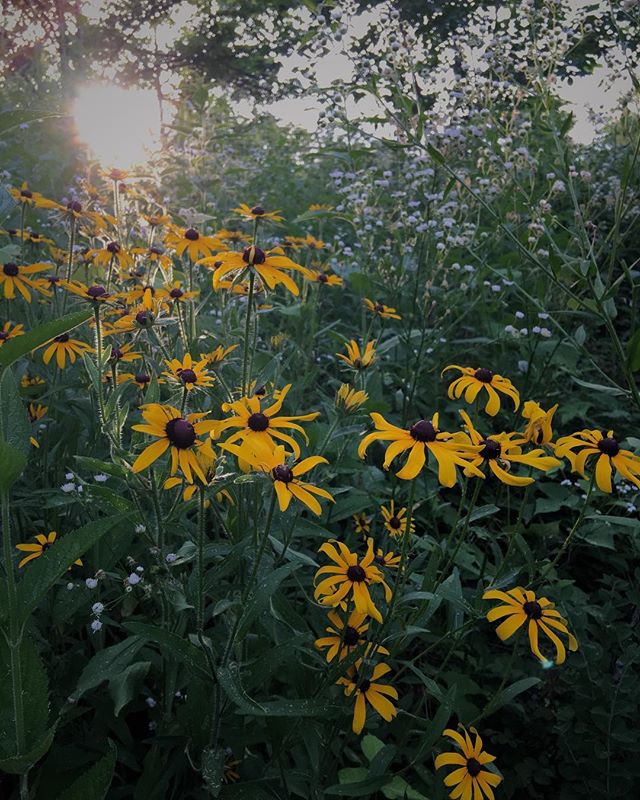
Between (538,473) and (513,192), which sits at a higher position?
(513,192)

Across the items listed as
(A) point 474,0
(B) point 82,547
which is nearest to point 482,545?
(B) point 82,547

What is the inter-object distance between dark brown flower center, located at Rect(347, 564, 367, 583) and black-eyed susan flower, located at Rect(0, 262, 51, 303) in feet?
4.31

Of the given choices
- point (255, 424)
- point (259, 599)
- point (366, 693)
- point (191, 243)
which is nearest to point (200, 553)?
point (259, 599)

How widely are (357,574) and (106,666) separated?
0.51m

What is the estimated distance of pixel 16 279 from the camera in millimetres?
2072

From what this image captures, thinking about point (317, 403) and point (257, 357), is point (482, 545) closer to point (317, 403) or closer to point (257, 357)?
point (317, 403)

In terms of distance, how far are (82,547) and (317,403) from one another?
6.34ft

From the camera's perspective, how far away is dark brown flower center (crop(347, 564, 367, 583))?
1.33 meters

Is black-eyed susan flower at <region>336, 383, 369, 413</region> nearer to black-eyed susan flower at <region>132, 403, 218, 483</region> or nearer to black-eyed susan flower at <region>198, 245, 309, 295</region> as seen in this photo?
black-eyed susan flower at <region>198, 245, 309, 295</region>

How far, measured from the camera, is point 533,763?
163cm

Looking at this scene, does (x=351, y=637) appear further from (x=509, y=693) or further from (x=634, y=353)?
(x=634, y=353)

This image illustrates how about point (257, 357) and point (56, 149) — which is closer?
point (257, 357)

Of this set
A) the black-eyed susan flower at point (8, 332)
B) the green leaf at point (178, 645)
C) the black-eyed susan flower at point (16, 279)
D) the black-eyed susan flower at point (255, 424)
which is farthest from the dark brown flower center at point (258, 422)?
the black-eyed susan flower at point (16, 279)

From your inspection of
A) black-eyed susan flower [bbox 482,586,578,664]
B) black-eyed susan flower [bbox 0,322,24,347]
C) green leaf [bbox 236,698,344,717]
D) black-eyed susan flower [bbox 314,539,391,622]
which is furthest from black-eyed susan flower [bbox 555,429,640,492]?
black-eyed susan flower [bbox 0,322,24,347]
